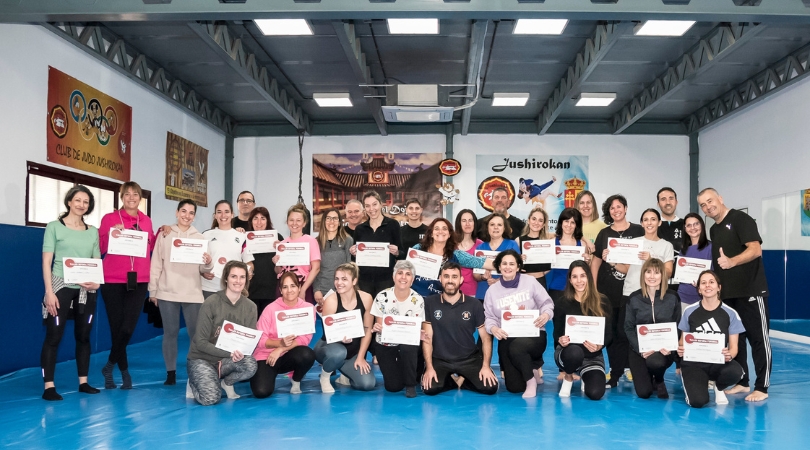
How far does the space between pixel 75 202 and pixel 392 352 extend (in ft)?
9.53

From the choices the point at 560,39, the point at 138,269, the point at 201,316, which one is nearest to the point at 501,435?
the point at 201,316

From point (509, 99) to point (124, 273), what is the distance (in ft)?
28.1

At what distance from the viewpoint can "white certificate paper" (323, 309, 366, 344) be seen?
5.18 metres

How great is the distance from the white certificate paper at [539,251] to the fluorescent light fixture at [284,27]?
4.47m

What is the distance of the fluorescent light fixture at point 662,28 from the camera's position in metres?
8.12

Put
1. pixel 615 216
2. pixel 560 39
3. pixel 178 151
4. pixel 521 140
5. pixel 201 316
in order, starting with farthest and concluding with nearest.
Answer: pixel 521 140, pixel 178 151, pixel 560 39, pixel 615 216, pixel 201 316

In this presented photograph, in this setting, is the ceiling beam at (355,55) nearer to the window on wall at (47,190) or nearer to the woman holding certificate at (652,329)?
the window on wall at (47,190)

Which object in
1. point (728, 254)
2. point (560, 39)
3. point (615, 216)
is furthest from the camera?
point (560, 39)

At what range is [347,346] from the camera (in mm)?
5402

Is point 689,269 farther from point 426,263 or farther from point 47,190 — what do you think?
point 47,190

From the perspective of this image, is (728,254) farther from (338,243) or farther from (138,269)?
(138,269)

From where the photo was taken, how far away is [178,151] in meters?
11.2

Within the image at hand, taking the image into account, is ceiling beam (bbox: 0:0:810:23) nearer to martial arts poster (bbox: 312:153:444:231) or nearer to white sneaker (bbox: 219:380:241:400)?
white sneaker (bbox: 219:380:241:400)

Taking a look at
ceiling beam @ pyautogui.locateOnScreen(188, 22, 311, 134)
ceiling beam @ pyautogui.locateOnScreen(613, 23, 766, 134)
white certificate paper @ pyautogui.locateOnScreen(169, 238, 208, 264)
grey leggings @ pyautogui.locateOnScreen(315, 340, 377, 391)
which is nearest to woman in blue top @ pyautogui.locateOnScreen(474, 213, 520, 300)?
grey leggings @ pyautogui.locateOnScreen(315, 340, 377, 391)
